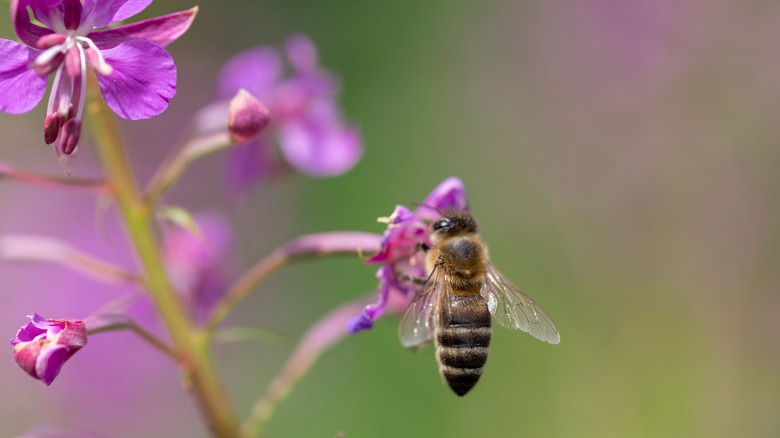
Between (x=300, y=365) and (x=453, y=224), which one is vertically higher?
(x=453, y=224)

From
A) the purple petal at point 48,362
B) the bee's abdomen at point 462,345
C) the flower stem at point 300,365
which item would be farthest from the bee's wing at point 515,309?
the purple petal at point 48,362

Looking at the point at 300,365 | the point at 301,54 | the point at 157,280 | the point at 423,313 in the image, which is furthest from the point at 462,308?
the point at 301,54

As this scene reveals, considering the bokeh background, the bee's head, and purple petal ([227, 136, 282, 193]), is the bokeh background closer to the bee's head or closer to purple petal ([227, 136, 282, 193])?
purple petal ([227, 136, 282, 193])

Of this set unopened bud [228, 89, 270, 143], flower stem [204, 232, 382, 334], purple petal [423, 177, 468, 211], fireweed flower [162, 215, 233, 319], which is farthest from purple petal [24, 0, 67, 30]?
fireweed flower [162, 215, 233, 319]

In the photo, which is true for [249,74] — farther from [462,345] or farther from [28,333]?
[28,333]

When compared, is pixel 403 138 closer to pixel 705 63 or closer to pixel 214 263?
pixel 705 63
